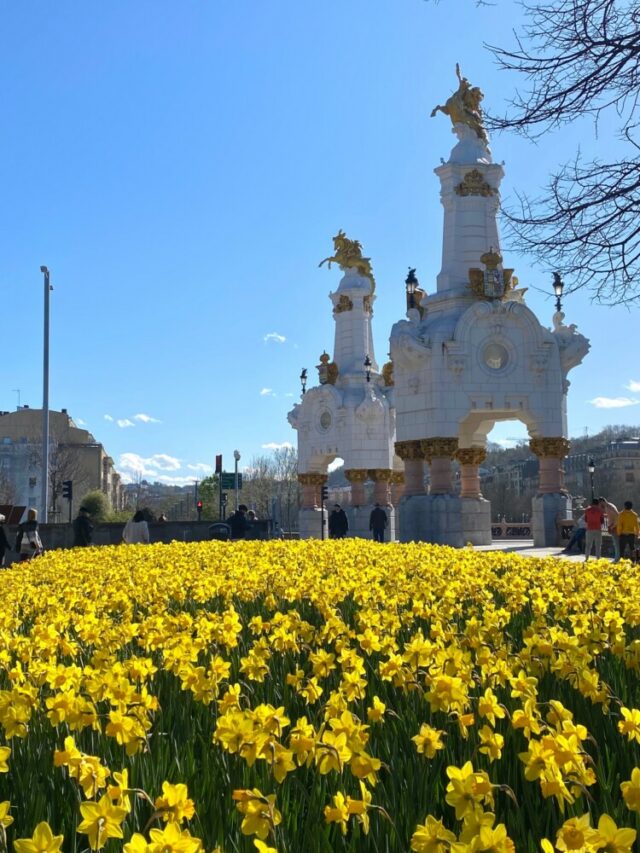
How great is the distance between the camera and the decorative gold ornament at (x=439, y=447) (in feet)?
92.1

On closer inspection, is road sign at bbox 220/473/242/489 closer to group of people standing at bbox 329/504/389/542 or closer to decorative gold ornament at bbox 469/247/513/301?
group of people standing at bbox 329/504/389/542

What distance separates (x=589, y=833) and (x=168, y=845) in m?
0.95

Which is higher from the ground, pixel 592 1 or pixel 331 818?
pixel 592 1

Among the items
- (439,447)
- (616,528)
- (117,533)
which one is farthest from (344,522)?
(616,528)

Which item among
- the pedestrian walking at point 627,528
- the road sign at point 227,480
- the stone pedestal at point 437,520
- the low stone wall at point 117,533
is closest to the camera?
the pedestrian walking at point 627,528

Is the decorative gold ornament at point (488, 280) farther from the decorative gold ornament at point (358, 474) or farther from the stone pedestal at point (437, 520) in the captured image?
the decorative gold ornament at point (358, 474)

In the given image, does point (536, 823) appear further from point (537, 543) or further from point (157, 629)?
point (537, 543)

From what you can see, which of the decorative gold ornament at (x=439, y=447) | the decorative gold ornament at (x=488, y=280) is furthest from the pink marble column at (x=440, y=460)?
the decorative gold ornament at (x=488, y=280)

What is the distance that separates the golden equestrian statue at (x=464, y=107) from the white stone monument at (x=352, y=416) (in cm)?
1038

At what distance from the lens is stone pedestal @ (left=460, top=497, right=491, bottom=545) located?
102ft

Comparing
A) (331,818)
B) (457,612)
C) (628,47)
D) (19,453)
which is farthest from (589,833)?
(19,453)

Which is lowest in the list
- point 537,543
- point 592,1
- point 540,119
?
point 537,543

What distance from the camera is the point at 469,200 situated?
100ft

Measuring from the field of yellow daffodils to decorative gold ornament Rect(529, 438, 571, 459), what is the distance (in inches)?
890
